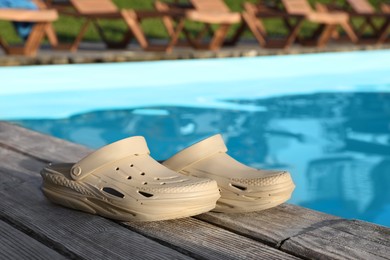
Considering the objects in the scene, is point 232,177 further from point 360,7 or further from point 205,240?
point 360,7

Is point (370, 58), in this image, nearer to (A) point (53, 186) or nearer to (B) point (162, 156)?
(B) point (162, 156)

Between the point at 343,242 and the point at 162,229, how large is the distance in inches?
15.2

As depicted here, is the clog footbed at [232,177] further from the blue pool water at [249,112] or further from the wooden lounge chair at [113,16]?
the wooden lounge chair at [113,16]

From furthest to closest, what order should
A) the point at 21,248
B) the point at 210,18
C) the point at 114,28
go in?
the point at 114,28
the point at 210,18
the point at 21,248

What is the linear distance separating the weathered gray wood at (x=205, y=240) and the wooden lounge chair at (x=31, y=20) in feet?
15.3

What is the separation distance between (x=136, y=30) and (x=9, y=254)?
579cm

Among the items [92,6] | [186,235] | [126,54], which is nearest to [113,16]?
[92,6]

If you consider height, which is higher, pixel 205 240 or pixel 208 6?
pixel 205 240

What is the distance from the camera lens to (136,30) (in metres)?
7.01

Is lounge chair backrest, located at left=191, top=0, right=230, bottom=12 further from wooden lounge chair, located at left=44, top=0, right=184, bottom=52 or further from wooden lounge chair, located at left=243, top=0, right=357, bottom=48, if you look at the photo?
wooden lounge chair, located at left=44, top=0, right=184, bottom=52

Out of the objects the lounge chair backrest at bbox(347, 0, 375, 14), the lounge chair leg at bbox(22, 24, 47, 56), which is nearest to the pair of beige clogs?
the lounge chair leg at bbox(22, 24, 47, 56)

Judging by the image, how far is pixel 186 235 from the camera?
149 cm

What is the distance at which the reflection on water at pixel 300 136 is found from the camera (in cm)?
336

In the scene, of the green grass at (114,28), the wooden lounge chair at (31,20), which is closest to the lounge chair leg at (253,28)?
the green grass at (114,28)
